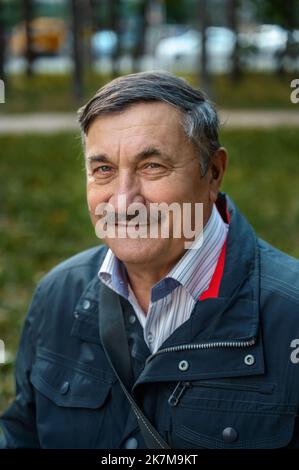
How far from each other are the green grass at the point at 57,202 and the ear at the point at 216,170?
1938 millimetres

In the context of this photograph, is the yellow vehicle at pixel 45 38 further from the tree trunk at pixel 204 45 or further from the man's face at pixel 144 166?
the man's face at pixel 144 166

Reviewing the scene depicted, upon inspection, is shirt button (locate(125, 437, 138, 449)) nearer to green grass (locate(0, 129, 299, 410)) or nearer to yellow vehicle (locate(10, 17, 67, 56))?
green grass (locate(0, 129, 299, 410))

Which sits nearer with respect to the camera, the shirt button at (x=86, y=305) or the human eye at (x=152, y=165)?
the human eye at (x=152, y=165)

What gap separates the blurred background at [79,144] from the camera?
223 inches

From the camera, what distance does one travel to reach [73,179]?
303 inches

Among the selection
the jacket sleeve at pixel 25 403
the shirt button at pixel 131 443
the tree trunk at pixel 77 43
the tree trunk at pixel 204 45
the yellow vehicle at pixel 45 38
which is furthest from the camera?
the yellow vehicle at pixel 45 38

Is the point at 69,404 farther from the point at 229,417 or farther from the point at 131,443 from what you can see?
the point at 229,417

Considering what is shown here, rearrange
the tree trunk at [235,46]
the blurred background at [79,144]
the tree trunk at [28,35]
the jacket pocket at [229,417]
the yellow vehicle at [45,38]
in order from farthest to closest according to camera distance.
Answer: the yellow vehicle at [45,38], the tree trunk at [28,35], the tree trunk at [235,46], the blurred background at [79,144], the jacket pocket at [229,417]

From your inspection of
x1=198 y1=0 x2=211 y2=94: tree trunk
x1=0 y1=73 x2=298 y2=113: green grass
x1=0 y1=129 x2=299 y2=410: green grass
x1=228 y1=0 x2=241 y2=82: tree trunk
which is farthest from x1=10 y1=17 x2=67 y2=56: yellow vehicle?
x1=0 y1=129 x2=299 y2=410: green grass

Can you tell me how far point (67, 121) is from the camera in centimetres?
1111

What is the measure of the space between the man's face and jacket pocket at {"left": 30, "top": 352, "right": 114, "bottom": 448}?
35 centimetres

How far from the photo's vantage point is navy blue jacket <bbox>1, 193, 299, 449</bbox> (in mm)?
1934

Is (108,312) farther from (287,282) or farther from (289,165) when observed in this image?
(289,165)

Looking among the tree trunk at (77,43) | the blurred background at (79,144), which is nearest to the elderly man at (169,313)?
the blurred background at (79,144)
